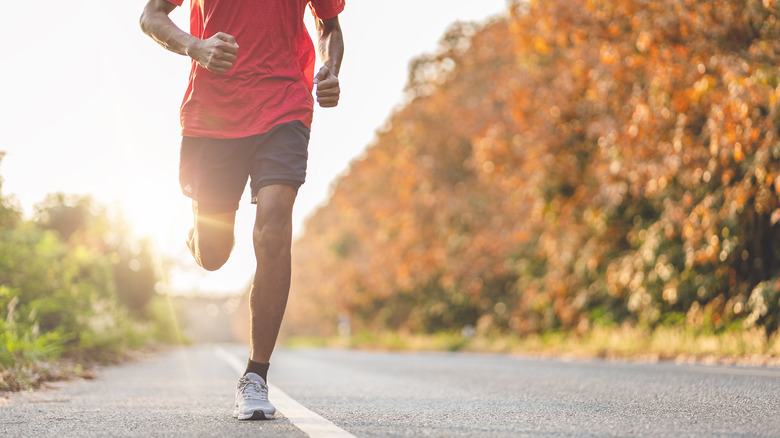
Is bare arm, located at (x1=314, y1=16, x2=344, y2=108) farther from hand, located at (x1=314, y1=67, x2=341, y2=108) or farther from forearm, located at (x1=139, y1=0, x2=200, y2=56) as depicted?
forearm, located at (x1=139, y1=0, x2=200, y2=56)

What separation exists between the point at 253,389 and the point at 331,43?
69.0 inches

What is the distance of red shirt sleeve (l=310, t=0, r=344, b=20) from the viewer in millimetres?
4418

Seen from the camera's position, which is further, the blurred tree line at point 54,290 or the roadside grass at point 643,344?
the roadside grass at point 643,344

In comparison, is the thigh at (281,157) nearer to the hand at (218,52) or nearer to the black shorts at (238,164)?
the black shorts at (238,164)

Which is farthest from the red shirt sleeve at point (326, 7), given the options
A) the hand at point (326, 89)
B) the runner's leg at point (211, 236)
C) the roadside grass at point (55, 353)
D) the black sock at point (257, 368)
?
the roadside grass at point (55, 353)

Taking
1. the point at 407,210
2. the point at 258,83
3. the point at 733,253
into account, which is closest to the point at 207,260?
the point at 258,83

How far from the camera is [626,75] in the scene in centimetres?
1205

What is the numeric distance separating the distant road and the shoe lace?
13 centimetres

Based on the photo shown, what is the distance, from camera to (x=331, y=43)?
443 centimetres

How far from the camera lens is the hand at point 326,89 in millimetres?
4141

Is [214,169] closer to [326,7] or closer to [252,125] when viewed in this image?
[252,125]

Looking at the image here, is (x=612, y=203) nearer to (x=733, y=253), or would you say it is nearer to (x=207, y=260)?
(x=733, y=253)

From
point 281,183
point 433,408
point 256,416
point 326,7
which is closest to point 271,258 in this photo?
point 281,183

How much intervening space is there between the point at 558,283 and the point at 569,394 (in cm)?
1164
